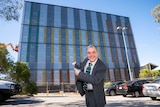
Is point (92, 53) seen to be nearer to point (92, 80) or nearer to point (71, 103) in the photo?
point (92, 80)

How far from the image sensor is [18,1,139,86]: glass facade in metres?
26.1

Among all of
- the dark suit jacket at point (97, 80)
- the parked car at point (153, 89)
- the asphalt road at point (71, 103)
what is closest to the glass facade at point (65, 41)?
the asphalt road at point (71, 103)

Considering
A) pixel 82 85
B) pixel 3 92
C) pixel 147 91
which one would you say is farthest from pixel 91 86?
pixel 147 91

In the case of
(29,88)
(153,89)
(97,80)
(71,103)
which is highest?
(97,80)

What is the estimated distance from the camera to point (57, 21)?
3064 centimetres

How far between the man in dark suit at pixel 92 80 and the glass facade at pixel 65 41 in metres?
23.7

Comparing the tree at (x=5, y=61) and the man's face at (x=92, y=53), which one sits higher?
the tree at (x=5, y=61)

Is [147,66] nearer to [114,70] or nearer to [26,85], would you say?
[114,70]

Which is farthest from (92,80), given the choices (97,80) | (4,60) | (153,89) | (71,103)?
A: (4,60)

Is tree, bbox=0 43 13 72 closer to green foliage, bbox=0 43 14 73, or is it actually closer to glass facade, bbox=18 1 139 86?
green foliage, bbox=0 43 14 73

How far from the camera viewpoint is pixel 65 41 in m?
29.5

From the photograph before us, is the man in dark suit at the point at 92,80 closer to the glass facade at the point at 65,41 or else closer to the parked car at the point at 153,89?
the parked car at the point at 153,89

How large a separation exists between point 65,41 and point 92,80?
28085 mm

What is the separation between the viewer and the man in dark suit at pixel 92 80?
1.74 m
